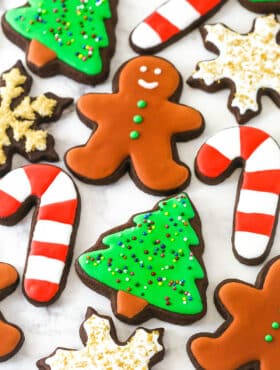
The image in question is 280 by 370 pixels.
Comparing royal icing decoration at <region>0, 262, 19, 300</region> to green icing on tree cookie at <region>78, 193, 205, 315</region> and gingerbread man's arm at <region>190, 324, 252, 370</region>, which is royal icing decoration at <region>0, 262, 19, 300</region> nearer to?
green icing on tree cookie at <region>78, 193, 205, 315</region>

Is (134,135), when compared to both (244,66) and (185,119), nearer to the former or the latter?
(185,119)

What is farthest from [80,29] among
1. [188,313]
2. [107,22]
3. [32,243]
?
[188,313]

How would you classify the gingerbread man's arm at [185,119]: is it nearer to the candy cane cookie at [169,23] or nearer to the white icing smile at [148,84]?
the white icing smile at [148,84]

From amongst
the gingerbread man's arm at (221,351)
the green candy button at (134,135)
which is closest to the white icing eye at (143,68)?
the green candy button at (134,135)

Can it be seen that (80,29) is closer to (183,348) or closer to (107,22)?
(107,22)

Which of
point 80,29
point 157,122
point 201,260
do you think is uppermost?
point 80,29

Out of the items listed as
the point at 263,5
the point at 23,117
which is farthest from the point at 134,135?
→ the point at 263,5

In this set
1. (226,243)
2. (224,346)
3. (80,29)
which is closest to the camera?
(224,346)
